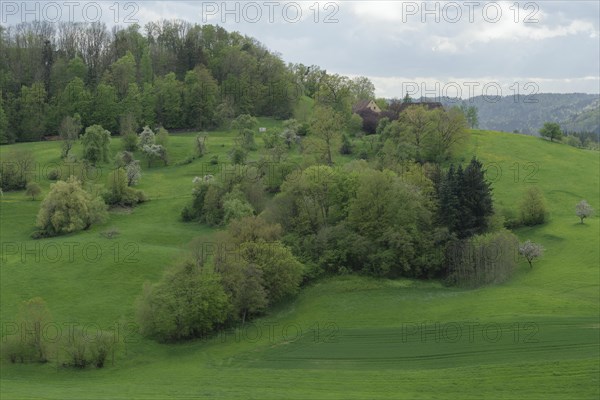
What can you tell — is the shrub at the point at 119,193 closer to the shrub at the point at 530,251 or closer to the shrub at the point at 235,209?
the shrub at the point at 235,209

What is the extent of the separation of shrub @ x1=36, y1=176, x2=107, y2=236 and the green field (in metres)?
1.84

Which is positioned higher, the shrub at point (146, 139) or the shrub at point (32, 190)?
the shrub at point (146, 139)

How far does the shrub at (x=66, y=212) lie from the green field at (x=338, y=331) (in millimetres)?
1836

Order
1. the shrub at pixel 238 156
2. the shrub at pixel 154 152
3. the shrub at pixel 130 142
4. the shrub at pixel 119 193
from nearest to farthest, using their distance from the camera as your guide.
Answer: the shrub at pixel 119 193, the shrub at pixel 238 156, the shrub at pixel 154 152, the shrub at pixel 130 142

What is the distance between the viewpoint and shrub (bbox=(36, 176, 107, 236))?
238 feet

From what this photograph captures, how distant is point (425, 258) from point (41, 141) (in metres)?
89.0

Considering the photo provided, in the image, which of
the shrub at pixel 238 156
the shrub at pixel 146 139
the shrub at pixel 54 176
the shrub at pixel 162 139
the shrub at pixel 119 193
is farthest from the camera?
the shrub at pixel 146 139

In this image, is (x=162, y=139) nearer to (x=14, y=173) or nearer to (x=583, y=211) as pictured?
(x=14, y=173)

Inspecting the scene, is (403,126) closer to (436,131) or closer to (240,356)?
(436,131)

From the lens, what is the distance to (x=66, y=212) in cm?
7350

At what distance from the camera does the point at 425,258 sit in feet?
195

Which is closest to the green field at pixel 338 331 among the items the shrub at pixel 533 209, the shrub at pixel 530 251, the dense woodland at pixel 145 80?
the shrub at pixel 530 251

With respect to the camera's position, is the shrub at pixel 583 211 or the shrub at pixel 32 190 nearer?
the shrub at pixel 583 211

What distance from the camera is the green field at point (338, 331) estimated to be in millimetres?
37688
